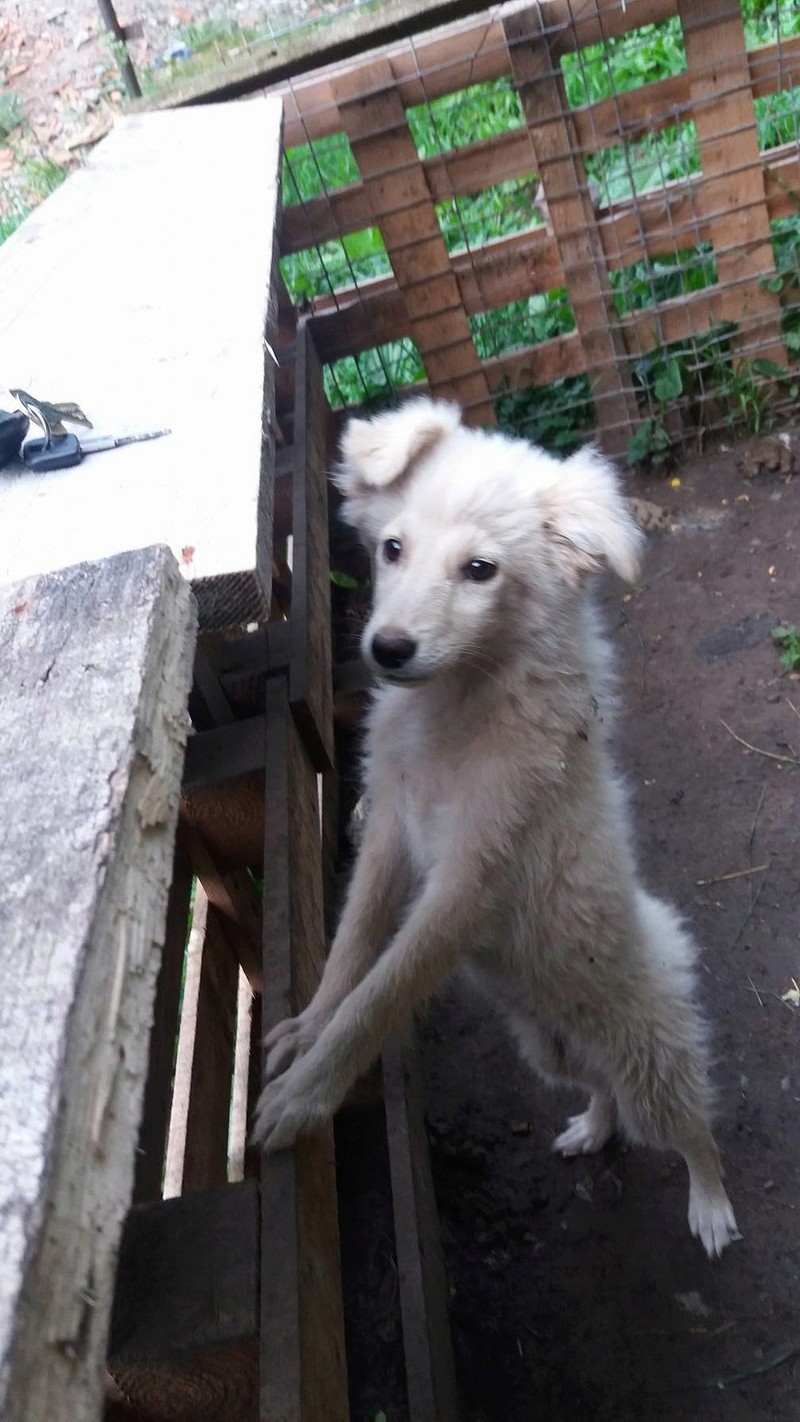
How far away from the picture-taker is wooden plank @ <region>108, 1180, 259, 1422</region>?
129 cm

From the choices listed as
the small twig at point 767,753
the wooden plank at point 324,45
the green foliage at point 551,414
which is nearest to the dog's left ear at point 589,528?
the small twig at point 767,753

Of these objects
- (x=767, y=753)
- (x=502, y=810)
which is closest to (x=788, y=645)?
(x=767, y=753)

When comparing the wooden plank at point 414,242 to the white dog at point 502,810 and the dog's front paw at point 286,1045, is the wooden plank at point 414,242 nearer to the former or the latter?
the white dog at point 502,810

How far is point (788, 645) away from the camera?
383 cm

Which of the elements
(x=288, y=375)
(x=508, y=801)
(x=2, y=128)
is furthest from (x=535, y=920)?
(x=2, y=128)

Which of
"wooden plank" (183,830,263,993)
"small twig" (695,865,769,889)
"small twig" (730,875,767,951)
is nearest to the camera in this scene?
"wooden plank" (183,830,263,993)

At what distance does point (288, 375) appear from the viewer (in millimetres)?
4398

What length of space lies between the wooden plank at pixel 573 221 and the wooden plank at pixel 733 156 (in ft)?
1.54

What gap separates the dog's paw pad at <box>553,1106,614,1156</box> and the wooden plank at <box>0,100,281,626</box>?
64.3 inches

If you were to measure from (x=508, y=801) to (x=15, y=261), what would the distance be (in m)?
1.92

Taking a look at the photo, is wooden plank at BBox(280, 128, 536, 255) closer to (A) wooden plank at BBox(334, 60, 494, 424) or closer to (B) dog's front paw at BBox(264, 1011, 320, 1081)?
(A) wooden plank at BBox(334, 60, 494, 424)

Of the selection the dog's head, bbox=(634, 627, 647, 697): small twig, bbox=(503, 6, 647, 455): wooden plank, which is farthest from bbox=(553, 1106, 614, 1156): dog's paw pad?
bbox=(503, 6, 647, 455): wooden plank

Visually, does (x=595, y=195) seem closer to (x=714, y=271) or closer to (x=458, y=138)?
(x=714, y=271)

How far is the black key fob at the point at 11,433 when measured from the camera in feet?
6.02
